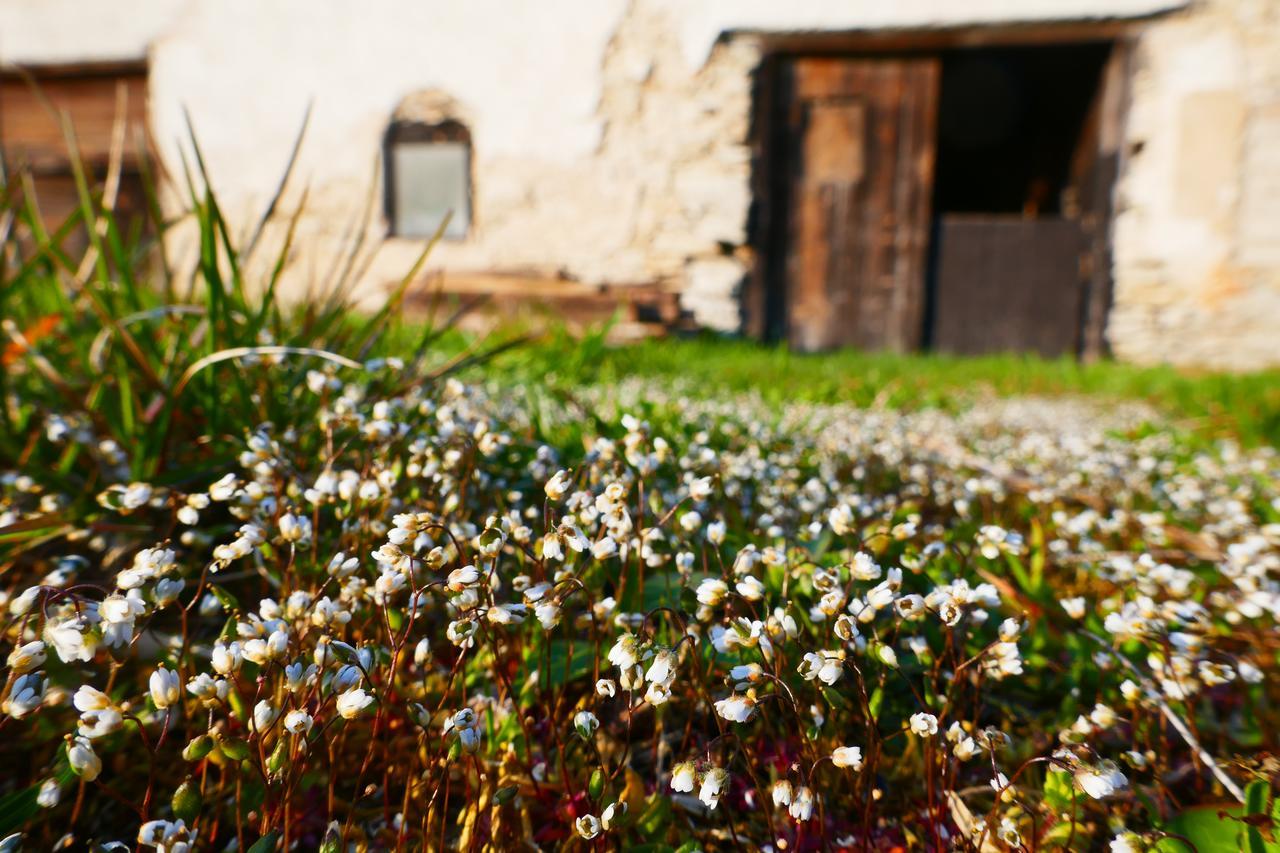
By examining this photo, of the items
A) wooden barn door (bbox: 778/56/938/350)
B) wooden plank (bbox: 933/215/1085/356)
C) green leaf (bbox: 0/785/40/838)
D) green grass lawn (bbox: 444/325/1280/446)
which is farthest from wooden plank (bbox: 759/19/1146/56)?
green leaf (bbox: 0/785/40/838)

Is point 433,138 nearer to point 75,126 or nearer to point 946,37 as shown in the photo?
point 75,126

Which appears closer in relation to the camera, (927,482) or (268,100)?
(927,482)

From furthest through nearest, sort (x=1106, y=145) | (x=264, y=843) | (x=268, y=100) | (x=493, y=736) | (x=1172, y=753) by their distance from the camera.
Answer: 1. (x=268, y=100)
2. (x=1106, y=145)
3. (x=1172, y=753)
4. (x=493, y=736)
5. (x=264, y=843)

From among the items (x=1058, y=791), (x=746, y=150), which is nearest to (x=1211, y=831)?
(x=1058, y=791)

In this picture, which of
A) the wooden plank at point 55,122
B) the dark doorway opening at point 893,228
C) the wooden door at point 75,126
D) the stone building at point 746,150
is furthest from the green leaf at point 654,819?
the wooden plank at point 55,122

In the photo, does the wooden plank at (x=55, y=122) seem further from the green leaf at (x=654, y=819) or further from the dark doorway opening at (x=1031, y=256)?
the green leaf at (x=654, y=819)

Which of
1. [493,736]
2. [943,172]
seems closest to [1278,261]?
[943,172]

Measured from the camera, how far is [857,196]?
23.2 ft

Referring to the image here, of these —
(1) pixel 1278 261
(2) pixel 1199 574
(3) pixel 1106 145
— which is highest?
(3) pixel 1106 145

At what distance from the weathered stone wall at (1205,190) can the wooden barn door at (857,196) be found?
1770mm

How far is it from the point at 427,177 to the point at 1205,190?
714 cm

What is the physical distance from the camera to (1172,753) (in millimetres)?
1108

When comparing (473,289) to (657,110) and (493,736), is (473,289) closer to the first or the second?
(657,110)

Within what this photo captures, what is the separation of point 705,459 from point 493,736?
1.85 ft
